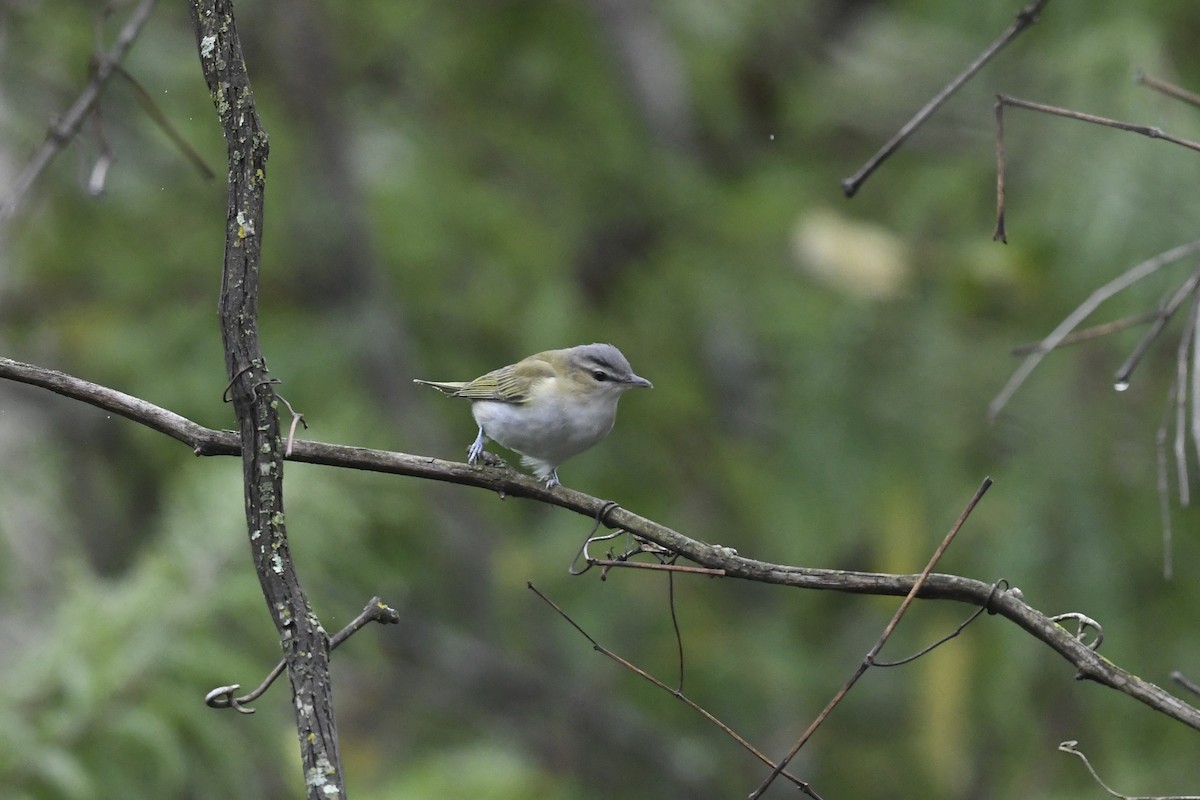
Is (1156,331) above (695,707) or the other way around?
above

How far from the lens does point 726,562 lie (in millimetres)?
1998

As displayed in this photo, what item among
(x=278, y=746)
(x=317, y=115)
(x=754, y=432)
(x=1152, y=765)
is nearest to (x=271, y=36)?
(x=317, y=115)

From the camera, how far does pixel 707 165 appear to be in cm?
923

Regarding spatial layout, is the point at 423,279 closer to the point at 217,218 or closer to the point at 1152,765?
the point at 217,218

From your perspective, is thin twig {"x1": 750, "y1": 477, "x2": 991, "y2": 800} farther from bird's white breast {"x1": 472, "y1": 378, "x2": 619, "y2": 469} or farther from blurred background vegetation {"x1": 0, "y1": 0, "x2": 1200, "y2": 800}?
blurred background vegetation {"x1": 0, "y1": 0, "x2": 1200, "y2": 800}

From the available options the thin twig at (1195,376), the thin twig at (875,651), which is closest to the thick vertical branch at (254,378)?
the thin twig at (875,651)

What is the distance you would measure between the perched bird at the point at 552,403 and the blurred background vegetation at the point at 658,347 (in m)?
1.12

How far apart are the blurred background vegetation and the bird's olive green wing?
1039 mm

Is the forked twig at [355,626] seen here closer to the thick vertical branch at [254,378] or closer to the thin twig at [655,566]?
the thick vertical branch at [254,378]

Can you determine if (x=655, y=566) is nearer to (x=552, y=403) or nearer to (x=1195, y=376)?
(x=1195, y=376)

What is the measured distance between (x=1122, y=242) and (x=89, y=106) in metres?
4.37

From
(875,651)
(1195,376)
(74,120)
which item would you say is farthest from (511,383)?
(875,651)

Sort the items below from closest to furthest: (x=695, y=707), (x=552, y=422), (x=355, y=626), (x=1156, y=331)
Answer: (x=355, y=626) < (x=695, y=707) < (x=1156, y=331) < (x=552, y=422)

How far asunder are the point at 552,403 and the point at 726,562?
2.19 m
